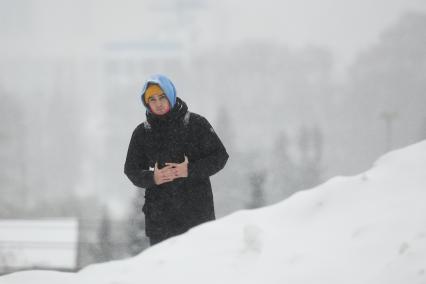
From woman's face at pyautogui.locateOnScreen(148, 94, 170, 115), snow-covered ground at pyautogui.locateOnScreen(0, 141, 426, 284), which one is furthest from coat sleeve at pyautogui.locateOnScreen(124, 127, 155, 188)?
snow-covered ground at pyautogui.locateOnScreen(0, 141, 426, 284)

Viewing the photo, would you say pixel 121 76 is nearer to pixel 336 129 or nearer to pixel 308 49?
pixel 308 49

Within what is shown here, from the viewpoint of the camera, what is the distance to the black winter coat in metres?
3.61

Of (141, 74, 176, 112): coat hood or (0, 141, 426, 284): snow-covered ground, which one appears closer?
(0, 141, 426, 284): snow-covered ground

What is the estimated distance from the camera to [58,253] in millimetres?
26156

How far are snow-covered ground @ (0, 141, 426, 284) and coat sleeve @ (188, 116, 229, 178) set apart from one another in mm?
247

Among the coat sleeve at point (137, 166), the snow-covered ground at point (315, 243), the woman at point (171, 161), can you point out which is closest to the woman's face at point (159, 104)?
the woman at point (171, 161)

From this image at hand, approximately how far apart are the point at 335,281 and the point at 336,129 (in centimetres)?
6939

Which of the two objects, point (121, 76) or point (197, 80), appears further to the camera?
point (121, 76)

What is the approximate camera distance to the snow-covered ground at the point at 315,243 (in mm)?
2660

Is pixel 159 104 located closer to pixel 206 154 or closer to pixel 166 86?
pixel 166 86

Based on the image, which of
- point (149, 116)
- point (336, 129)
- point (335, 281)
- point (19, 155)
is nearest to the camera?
point (335, 281)

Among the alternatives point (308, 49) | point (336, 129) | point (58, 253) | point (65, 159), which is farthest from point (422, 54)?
point (58, 253)

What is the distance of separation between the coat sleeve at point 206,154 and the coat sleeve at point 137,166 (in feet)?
0.68

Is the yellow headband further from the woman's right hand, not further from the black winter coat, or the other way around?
the woman's right hand
